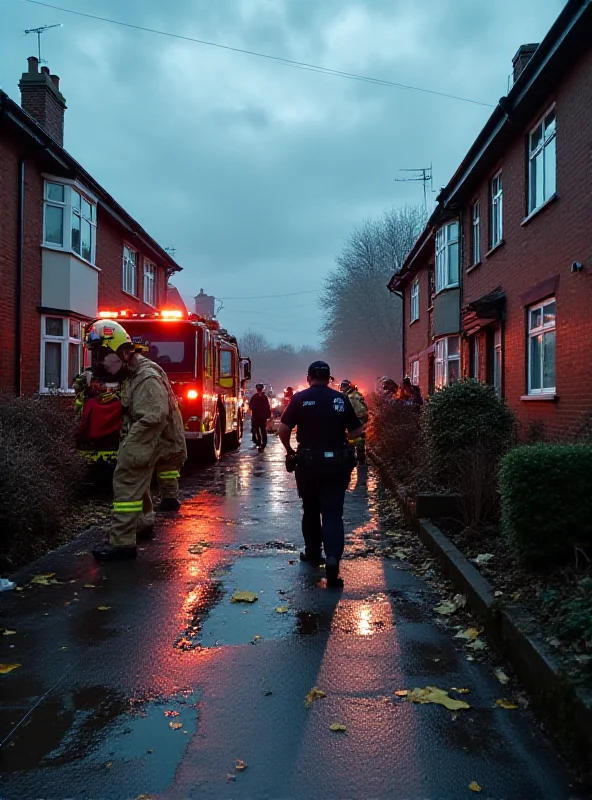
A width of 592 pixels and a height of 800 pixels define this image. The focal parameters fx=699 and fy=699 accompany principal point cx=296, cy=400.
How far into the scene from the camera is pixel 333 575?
5.39 m

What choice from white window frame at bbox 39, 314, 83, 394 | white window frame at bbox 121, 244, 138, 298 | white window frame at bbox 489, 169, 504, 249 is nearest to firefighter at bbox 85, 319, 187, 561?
white window frame at bbox 489, 169, 504, 249

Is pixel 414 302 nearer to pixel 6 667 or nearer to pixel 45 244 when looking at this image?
pixel 45 244

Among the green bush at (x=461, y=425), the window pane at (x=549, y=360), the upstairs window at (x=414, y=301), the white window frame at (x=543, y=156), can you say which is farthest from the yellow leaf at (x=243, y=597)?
the upstairs window at (x=414, y=301)

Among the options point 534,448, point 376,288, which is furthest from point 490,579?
point 376,288

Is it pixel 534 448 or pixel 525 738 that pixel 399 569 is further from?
pixel 525 738

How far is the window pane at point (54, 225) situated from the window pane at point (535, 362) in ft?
35.1

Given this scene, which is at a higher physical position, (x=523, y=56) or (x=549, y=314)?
(x=523, y=56)

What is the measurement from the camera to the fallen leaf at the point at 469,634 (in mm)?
4187

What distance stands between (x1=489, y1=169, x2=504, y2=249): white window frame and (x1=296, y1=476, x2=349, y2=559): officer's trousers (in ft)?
30.2

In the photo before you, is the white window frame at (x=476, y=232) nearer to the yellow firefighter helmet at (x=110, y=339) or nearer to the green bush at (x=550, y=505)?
the yellow firefighter helmet at (x=110, y=339)

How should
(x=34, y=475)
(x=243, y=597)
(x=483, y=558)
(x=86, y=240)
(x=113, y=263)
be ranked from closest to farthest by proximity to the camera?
(x=243, y=597), (x=483, y=558), (x=34, y=475), (x=86, y=240), (x=113, y=263)

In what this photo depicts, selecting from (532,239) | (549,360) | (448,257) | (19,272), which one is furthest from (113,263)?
(549,360)

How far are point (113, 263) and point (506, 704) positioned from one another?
1905cm

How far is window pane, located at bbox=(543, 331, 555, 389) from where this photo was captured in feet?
35.1
